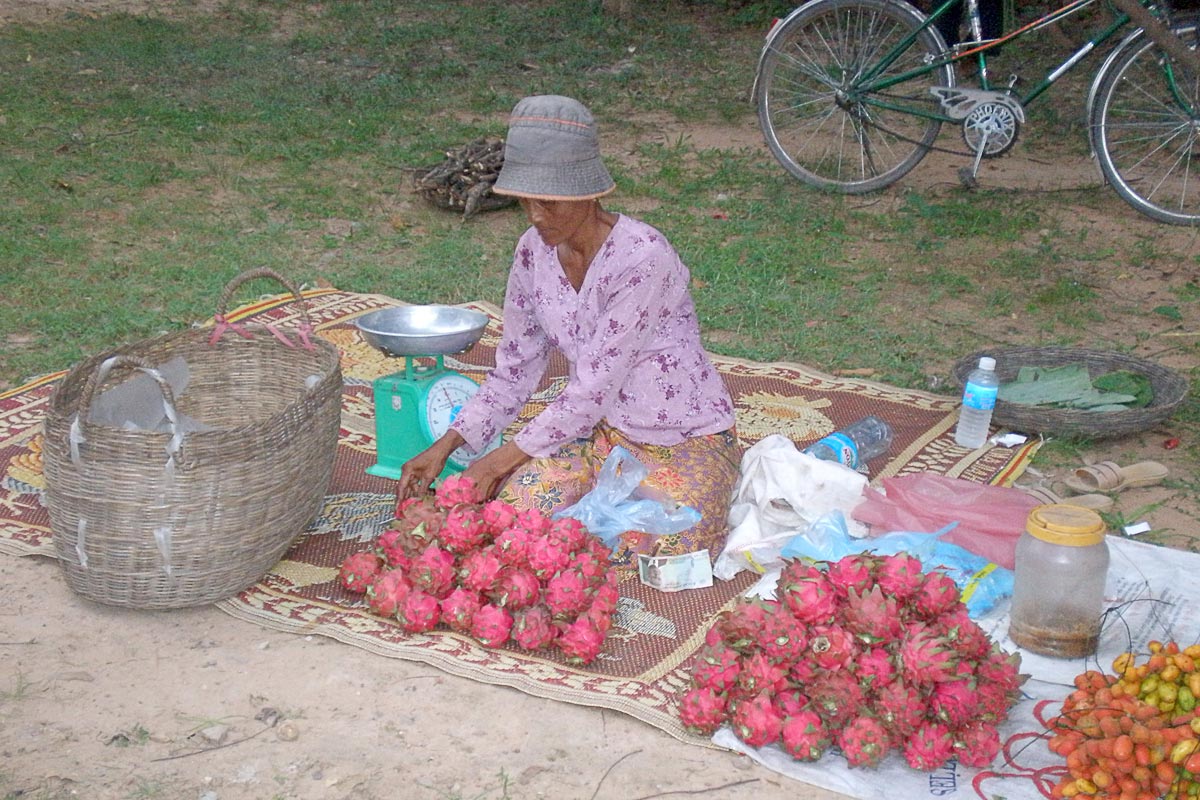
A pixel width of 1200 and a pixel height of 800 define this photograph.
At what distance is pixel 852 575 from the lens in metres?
2.23

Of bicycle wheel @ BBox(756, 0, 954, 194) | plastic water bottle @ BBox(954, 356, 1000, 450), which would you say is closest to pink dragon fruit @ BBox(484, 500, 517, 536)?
plastic water bottle @ BBox(954, 356, 1000, 450)

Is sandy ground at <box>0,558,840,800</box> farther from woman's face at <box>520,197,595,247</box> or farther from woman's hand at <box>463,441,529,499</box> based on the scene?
woman's face at <box>520,197,595,247</box>

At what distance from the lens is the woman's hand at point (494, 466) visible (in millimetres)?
2766

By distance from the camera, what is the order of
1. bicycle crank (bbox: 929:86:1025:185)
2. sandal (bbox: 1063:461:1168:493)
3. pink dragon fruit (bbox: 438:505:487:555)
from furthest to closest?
bicycle crank (bbox: 929:86:1025:185) < sandal (bbox: 1063:461:1168:493) < pink dragon fruit (bbox: 438:505:487:555)

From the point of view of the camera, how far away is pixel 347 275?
4871 millimetres

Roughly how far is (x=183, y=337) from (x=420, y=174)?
2.90 metres

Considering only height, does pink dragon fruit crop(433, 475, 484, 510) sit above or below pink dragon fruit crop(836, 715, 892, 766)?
above

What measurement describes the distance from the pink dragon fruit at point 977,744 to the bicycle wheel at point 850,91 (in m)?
3.76

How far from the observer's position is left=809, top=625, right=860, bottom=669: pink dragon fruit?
2.15 m

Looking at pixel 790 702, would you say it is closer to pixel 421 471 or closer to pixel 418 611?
pixel 418 611

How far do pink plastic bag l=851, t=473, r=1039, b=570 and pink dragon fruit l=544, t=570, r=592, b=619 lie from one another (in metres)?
0.84

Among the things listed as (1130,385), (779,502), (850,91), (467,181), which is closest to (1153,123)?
(850,91)

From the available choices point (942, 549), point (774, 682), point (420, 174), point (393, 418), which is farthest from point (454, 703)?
point (420, 174)

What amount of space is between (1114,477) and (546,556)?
66.4 inches
